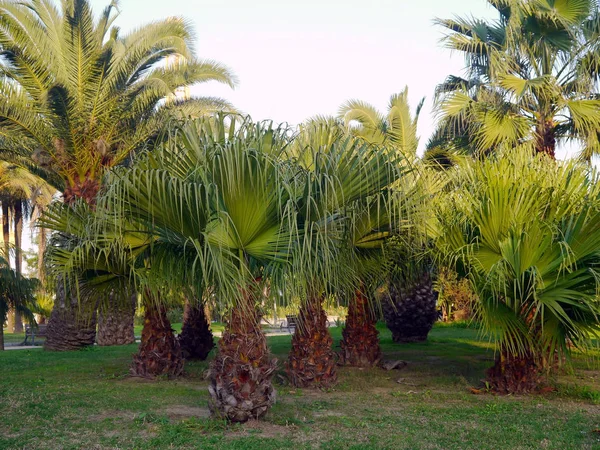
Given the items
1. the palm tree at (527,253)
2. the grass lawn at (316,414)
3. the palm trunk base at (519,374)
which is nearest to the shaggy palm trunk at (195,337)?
the grass lawn at (316,414)

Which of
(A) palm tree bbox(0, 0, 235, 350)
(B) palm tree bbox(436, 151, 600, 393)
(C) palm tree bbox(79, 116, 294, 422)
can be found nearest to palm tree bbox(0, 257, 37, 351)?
(A) palm tree bbox(0, 0, 235, 350)

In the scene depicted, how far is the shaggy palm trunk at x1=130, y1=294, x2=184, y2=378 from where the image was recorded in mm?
10500

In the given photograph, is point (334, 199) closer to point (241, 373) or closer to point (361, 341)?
point (241, 373)

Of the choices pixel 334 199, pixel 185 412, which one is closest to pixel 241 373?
pixel 185 412

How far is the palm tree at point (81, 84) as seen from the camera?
13.6 meters

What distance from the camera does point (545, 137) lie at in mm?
13672

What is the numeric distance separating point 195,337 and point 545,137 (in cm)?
858

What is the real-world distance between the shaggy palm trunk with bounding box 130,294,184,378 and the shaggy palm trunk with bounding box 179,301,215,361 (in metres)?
2.40

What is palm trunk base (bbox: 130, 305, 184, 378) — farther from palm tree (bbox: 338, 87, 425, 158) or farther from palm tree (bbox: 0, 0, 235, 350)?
palm tree (bbox: 338, 87, 425, 158)

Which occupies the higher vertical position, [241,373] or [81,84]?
[81,84]

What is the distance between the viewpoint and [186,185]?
6625 mm

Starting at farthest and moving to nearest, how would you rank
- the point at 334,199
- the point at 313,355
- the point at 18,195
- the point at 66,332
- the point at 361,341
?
the point at 18,195 → the point at 66,332 → the point at 361,341 → the point at 313,355 → the point at 334,199

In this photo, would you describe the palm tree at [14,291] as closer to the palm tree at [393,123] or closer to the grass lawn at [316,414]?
the grass lawn at [316,414]

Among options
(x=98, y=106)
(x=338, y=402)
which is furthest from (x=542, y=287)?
(x=98, y=106)
